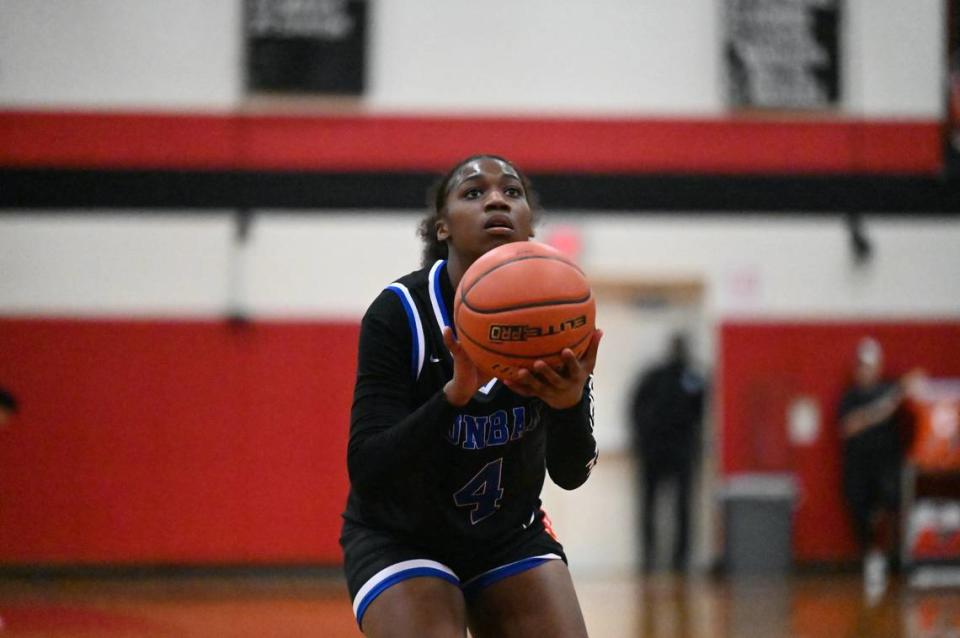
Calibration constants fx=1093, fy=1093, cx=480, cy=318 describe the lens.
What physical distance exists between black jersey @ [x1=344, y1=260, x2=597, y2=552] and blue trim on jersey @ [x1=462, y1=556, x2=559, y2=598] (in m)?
0.07

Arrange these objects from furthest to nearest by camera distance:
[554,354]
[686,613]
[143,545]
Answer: [143,545] → [686,613] → [554,354]

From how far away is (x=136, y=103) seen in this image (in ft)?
33.0

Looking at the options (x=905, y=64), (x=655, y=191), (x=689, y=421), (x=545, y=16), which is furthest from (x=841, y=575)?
(x=545, y=16)

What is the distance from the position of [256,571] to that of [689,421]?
414cm

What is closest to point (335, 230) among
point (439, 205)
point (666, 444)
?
point (666, 444)

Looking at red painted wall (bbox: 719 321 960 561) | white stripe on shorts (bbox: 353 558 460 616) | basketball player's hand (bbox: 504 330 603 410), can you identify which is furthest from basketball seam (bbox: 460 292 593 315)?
red painted wall (bbox: 719 321 960 561)

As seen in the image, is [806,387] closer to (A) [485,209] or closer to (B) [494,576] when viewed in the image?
(B) [494,576]

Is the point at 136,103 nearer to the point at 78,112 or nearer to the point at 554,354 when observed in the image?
the point at 78,112

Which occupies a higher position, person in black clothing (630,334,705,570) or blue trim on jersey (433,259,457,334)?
blue trim on jersey (433,259,457,334)

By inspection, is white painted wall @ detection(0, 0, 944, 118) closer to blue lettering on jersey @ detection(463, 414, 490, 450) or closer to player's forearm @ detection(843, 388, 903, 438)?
player's forearm @ detection(843, 388, 903, 438)

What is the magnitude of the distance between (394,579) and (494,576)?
28 centimetres

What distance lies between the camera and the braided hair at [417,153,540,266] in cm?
280

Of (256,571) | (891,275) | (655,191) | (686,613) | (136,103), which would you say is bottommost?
(256,571)

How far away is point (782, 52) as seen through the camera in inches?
400
